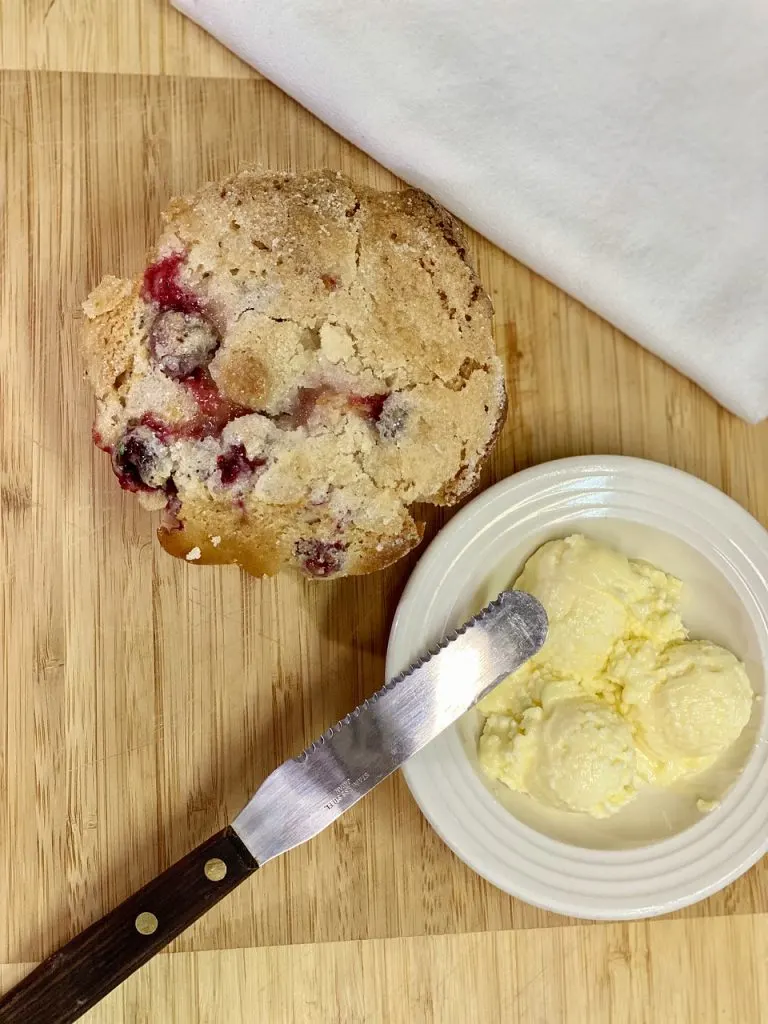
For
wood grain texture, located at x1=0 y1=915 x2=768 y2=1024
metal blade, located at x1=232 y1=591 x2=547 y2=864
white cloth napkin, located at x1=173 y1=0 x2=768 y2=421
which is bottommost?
wood grain texture, located at x1=0 y1=915 x2=768 y2=1024

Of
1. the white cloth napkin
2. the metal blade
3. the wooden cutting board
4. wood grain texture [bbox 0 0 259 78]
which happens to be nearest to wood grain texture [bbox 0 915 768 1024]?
the wooden cutting board

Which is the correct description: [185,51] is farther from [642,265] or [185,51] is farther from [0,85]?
[642,265]

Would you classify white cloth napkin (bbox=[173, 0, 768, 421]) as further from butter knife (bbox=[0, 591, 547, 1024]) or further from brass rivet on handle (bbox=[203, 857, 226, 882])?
brass rivet on handle (bbox=[203, 857, 226, 882])

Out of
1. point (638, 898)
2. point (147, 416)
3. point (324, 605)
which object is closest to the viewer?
point (147, 416)

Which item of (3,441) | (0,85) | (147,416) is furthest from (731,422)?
(0,85)

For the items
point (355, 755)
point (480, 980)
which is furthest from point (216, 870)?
point (480, 980)

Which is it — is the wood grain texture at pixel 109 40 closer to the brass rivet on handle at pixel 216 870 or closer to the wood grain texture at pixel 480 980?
the brass rivet on handle at pixel 216 870

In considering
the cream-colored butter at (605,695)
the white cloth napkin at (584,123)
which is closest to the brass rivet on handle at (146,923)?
the cream-colored butter at (605,695)
